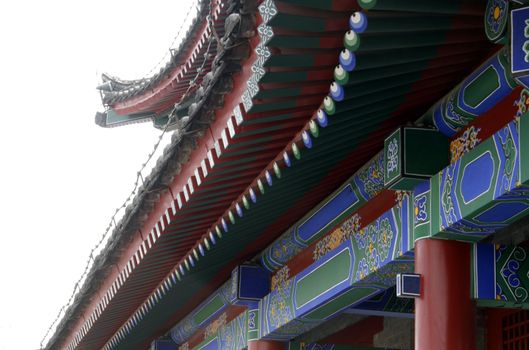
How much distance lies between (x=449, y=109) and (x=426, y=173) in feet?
1.35

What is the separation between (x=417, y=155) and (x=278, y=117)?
0.94m

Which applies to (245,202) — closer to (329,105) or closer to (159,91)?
(329,105)

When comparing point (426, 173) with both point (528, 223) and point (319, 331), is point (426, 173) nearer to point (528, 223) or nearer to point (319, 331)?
point (528, 223)

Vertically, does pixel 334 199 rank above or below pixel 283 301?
above

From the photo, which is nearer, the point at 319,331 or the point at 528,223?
the point at 528,223

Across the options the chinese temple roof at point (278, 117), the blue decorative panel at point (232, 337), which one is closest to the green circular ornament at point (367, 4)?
the chinese temple roof at point (278, 117)

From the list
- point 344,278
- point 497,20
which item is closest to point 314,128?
point 497,20

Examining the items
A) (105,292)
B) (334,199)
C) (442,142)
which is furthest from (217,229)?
(105,292)

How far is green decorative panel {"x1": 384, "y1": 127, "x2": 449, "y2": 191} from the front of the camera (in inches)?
231

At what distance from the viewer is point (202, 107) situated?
19.2 ft

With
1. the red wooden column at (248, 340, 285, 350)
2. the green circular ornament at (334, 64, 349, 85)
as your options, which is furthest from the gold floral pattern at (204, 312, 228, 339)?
the green circular ornament at (334, 64, 349, 85)

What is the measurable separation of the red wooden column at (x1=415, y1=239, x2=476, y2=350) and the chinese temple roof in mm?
821

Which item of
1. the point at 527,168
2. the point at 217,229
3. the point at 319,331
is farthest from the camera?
the point at 319,331

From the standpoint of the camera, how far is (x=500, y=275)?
18.9 feet
